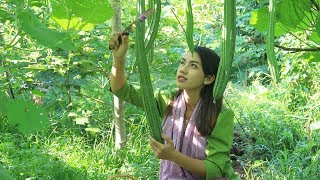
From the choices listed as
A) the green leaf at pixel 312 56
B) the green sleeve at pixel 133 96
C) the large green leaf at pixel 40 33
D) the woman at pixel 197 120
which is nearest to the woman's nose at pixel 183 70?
the woman at pixel 197 120

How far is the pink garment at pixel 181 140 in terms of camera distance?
7.69 feet

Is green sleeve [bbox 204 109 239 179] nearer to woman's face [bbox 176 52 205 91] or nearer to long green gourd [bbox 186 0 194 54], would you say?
woman's face [bbox 176 52 205 91]

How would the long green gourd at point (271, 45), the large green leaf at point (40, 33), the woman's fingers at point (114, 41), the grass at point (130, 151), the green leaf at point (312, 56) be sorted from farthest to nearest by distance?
the grass at point (130, 151)
the woman's fingers at point (114, 41)
the green leaf at point (312, 56)
the large green leaf at point (40, 33)
the long green gourd at point (271, 45)

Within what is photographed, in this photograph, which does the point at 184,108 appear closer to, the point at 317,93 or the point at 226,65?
the point at 226,65

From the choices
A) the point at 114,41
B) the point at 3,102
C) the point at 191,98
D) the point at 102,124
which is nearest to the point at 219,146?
the point at 191,98

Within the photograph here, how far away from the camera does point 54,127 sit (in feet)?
13.8

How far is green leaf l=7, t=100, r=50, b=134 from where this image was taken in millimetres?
1450

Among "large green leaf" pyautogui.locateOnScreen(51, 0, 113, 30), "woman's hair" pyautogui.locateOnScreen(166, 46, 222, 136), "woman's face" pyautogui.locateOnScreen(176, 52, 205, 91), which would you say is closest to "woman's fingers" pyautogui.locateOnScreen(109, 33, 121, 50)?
"large green leaf" pyautogui.locateOnScreen(51, 0, 113, 30)

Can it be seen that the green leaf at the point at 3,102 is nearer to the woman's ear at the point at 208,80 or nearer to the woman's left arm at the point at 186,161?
the woman's left arm at the point at 186,161

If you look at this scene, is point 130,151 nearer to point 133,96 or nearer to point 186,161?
point 133,96

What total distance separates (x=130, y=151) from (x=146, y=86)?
107 inches

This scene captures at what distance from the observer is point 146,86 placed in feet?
3.39

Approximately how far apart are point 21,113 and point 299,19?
881mm

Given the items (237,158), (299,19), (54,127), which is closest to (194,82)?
(299,19)
